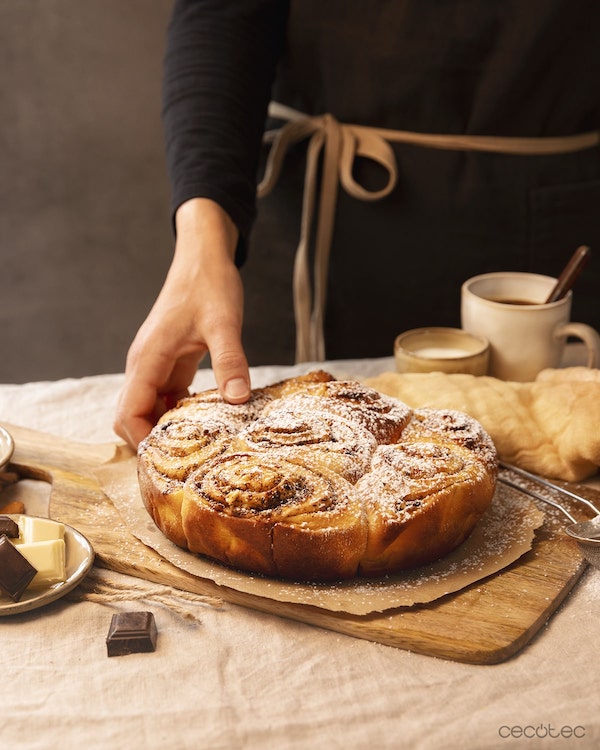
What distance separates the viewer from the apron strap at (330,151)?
2139 mm

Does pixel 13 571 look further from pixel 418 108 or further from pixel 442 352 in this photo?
pixel 418 108

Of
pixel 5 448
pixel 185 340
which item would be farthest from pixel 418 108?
pixel 5 448

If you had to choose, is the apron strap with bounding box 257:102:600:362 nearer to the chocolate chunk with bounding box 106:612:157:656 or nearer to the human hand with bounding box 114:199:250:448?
the human hand with bounding box 114:199:250:448

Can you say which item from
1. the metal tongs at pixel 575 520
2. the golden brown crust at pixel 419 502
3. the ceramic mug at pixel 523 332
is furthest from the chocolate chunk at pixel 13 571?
the ceramic mug at pixel 523 332

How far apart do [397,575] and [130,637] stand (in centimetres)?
39

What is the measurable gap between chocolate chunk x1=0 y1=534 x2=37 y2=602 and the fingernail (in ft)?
1.56

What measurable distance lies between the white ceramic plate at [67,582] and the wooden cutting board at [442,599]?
0.15ft

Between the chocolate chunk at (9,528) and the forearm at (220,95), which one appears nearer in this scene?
the chocolate chunk at (9,528)

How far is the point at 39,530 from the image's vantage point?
126 cm

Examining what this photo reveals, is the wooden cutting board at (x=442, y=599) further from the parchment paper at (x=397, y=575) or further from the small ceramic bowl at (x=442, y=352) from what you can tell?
the small ceramic bowl at (x=442, y=352)

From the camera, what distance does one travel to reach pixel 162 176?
396 cm

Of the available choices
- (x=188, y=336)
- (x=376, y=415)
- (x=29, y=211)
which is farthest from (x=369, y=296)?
(x=29, y=211)

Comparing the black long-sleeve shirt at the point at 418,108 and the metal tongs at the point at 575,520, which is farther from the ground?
the black long-sleeve shirt at the point at 418,108

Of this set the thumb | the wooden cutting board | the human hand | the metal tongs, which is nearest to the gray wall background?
the human hand
